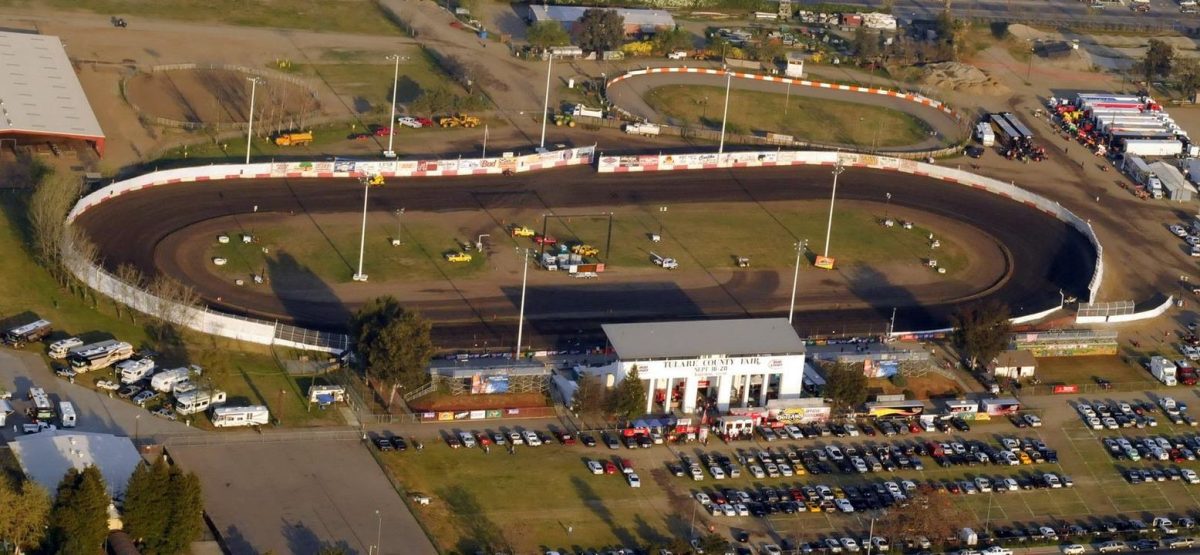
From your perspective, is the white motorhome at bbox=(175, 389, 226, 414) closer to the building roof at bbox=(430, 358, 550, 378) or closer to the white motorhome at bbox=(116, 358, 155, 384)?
the white motorhome at bbox=(116, 358, 155, 384)

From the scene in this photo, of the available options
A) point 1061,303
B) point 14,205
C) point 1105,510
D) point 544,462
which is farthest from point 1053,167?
point 14,205

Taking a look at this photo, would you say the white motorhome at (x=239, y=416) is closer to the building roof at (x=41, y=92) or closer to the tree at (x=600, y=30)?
the building roof at (x=41, y=92)

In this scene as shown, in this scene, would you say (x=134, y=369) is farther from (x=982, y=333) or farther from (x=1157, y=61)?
(x=1157, y=61)

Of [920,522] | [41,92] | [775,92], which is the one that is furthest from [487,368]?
[775,92]

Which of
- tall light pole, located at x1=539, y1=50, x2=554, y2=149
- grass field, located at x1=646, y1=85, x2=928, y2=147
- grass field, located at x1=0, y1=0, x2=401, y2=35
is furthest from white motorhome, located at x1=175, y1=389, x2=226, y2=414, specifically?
grass field, located at x1=0, y1=0, x2=401, y2=35

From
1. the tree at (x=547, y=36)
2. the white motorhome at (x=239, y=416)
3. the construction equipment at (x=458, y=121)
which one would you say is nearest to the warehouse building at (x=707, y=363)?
the white motorhome at (x=239, y=416)

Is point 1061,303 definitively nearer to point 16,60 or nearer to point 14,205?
point 14,205

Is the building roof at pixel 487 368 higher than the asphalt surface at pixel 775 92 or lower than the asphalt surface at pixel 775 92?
higher
